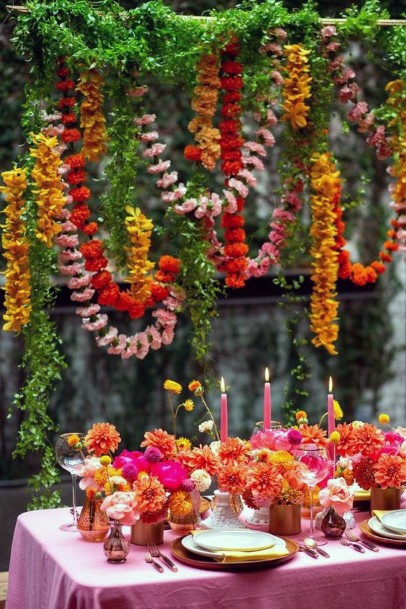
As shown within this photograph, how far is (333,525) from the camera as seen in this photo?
256 centimetres

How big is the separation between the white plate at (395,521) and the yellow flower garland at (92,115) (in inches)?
77.6

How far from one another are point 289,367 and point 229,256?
60.4 inches

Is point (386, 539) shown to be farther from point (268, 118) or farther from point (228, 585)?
point (268, 118)

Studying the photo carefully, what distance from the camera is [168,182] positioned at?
13.6ft

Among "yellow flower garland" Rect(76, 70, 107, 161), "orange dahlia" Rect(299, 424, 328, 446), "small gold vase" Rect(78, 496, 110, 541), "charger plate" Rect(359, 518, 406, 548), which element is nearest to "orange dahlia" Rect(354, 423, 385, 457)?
"orange dahlia" Rect(299, 424, 328, 446)

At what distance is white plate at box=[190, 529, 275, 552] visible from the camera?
7.81ft

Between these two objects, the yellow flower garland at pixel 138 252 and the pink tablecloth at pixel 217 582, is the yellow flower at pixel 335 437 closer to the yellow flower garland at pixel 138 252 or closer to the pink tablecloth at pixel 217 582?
the pink tablecloth at pixel 217 582

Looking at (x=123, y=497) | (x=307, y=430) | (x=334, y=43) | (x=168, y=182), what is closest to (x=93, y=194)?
(x=168, y=182)

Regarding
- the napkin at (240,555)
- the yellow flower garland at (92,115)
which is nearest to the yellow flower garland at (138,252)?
the yellow flower garland at (92,115)

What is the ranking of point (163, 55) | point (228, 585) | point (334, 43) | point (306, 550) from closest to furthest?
point (228, 585), point (306, 550), point (163, 55), point (334, 43)

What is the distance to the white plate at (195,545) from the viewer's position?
2.37 metres

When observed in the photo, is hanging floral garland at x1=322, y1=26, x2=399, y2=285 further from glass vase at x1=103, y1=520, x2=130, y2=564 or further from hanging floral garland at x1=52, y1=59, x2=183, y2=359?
glass vase at x1=103, y1=520, x2=130, y2=564

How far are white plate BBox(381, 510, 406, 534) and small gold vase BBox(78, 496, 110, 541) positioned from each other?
27.1 inches

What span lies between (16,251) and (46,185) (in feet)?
0.89
